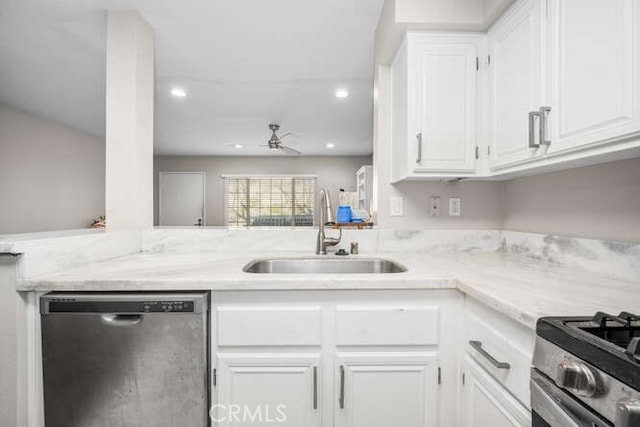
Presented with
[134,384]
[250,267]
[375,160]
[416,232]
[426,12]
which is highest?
[426,12]

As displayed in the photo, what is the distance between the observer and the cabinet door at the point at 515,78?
48.6 inches

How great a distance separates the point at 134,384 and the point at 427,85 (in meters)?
1.83

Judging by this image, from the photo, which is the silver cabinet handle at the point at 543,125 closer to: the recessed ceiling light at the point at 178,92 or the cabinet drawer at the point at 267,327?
the cabinet drawer at the point at 267,327

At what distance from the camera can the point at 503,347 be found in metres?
0.92

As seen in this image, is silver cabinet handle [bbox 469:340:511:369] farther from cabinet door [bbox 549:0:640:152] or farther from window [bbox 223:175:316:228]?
window [bbox 223:175:316:228]

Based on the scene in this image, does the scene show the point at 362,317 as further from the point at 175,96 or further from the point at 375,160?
the point at 175,96

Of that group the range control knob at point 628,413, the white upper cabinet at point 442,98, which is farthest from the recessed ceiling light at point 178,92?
the range control knob at point 628,413

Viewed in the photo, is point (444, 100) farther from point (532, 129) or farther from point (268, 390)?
point (268, 390)

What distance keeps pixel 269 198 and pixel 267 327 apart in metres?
6.19

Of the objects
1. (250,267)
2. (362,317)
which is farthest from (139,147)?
(362,317)

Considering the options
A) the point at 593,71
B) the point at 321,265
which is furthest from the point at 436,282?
the point at 593,71

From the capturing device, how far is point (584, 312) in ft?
2.59

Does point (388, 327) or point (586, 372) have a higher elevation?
point (586, 372)

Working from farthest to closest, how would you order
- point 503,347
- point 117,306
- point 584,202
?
point 584,202 < point 117,306 < point 503,347
